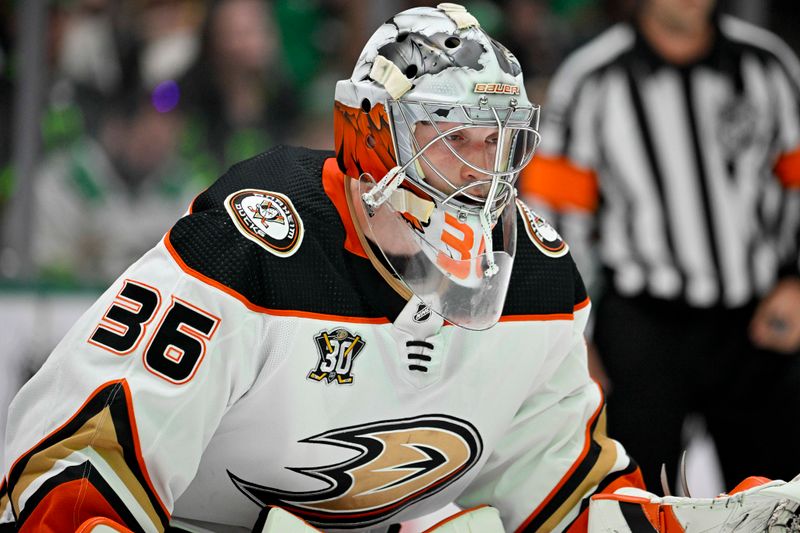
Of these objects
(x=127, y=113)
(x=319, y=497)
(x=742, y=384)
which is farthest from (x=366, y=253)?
(x=127, y=113)

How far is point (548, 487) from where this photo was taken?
2.25 metres

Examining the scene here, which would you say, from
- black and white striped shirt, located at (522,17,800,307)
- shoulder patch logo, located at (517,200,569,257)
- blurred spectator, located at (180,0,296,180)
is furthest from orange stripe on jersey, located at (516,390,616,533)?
blurred spectator, located at (180,0,296,180)

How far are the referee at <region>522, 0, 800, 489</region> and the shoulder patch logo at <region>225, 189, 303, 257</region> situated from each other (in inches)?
66.9

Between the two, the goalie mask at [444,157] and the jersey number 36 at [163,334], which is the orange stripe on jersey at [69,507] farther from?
the goalie mask at [444,157]

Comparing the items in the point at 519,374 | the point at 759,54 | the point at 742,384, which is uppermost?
the point at 519,374

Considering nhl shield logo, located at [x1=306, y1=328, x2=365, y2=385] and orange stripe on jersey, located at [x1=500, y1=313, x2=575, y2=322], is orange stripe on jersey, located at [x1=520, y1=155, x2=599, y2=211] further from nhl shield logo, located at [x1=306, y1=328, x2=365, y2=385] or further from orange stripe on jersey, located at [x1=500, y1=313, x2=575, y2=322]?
nhl shield logo, located at [x1=306, y1=328, x2=365, y2=385]

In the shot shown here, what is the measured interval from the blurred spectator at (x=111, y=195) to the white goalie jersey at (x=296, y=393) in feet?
9.72

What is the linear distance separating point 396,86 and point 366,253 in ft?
0.85

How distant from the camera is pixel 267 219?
2.02 meters

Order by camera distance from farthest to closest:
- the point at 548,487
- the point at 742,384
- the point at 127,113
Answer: the point at 127,113
the point at 742,384
the point at 548,487

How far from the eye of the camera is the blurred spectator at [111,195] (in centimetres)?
504

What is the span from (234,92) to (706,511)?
11.9 feet

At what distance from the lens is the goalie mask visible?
2.03 metres

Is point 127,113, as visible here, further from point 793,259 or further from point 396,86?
point 396,86
